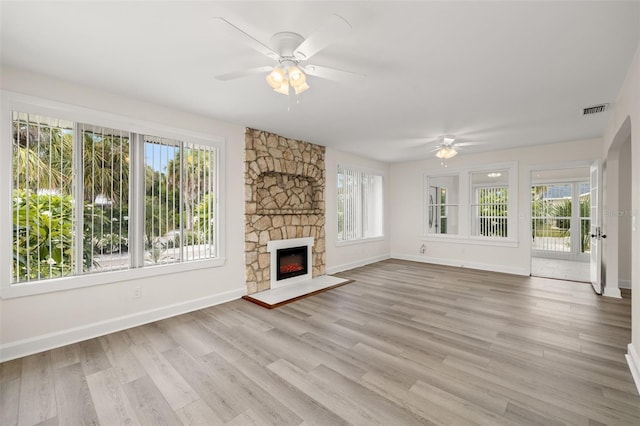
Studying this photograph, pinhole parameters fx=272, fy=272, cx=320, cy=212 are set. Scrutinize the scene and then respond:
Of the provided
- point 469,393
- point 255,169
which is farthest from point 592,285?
point 255,169

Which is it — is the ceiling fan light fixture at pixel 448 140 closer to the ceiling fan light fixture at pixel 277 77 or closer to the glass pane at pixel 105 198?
the ceiling fan light fixture at pixel 277 77

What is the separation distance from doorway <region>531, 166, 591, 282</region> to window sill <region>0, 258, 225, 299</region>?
8.06 m

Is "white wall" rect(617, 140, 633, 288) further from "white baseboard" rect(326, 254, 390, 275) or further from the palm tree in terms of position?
the palm tree

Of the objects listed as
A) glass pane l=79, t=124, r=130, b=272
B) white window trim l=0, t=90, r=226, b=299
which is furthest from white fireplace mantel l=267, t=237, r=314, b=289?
glass pane l=79, t=124, r=130, b=272

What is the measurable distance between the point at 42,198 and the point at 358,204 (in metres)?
5.40

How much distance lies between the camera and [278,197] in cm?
492

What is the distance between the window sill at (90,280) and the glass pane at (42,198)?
10 cm

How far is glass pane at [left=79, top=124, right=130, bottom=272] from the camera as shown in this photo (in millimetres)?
2938

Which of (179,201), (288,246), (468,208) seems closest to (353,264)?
(288,246)

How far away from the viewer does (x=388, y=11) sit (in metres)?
1.77

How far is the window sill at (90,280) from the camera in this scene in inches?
99.3

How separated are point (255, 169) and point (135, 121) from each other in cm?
167

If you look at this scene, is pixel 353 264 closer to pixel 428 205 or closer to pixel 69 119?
pixel 428 205

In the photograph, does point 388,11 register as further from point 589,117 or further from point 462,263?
point 462,263
